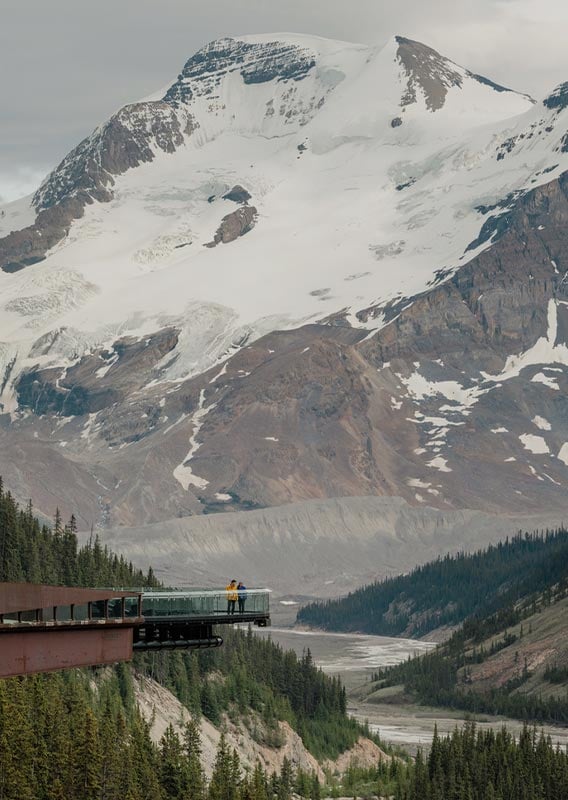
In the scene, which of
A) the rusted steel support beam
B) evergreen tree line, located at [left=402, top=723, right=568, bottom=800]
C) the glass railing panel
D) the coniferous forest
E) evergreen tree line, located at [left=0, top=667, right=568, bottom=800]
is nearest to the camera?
the rusted steel support beam

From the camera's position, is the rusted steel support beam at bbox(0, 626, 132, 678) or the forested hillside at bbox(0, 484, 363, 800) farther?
the forested hillside at bbox(0, 484, 363, 800)

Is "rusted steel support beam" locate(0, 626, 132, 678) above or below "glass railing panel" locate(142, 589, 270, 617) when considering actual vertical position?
below

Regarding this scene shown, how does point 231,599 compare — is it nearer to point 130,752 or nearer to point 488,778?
point 130,752

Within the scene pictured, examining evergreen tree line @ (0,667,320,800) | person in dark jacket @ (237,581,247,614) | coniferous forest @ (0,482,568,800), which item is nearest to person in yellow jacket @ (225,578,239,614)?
person in dark jacket @ (237,581,247,614)

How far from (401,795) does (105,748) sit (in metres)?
75.0

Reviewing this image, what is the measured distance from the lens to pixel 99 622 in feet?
245

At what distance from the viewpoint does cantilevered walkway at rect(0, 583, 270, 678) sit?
68.9m

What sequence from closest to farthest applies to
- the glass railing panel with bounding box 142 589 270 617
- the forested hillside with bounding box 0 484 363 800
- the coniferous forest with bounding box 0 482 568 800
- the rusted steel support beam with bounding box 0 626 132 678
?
the rusted steel support beam with bounding box 0 626 132 678, the glass railing panel with bounding box 142 589 270 617, the forested hillside with bounding box 0 484 363 800, the coniferous forest with bounding box 0 482 568 800

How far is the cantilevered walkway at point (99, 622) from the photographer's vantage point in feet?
226

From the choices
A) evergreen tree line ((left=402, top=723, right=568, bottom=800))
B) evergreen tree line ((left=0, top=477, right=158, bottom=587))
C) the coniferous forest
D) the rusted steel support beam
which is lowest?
evergreen tree line ((left=402, top=723, right=568, bottom=800))

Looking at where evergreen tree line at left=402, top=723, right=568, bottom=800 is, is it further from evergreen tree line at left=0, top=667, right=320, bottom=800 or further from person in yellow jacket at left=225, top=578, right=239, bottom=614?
person in yellow jacket at left=225, top=578, right=239, bottom=614

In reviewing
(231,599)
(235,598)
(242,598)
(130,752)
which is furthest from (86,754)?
(235,598)

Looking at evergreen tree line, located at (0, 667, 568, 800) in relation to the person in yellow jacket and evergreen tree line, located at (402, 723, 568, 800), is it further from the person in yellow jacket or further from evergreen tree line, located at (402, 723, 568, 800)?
the person in yellow jacket

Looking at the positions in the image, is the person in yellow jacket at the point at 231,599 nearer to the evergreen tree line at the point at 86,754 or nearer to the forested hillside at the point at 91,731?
the evergreen tree line at the point at 86,754
